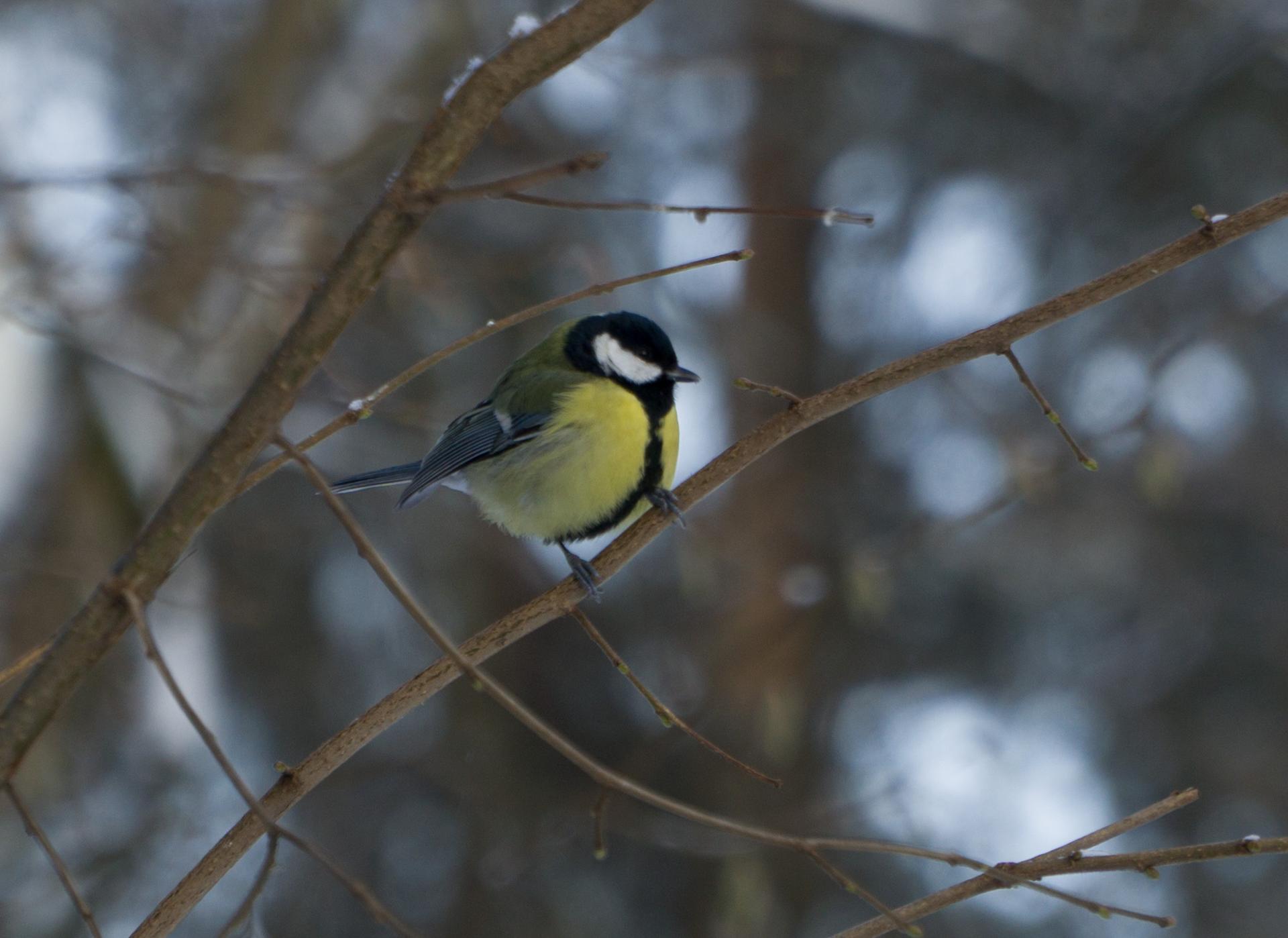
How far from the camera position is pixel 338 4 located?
594cm

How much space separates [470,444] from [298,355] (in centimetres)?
209

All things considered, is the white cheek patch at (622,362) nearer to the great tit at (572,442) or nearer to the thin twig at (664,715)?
the great tit at (572,442)

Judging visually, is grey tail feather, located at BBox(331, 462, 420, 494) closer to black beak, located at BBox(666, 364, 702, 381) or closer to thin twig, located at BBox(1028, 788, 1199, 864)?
black beak, located at BBox(666, 364, 702, 381)

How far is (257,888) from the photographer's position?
4.12 ft

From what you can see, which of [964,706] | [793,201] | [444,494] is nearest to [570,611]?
[964,706]

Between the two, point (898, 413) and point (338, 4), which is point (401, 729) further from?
point (338, 4)

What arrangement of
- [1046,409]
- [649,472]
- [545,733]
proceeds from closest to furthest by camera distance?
[545,733] < [1046,409] < [649,472]

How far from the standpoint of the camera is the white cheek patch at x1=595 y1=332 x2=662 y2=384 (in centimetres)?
326

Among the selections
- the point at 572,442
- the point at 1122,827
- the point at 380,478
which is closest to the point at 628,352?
the point at 572,442

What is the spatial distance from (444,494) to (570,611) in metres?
4.60

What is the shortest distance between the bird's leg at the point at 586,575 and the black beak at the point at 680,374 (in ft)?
2.02

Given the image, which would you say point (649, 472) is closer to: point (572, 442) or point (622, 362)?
point (572, 442)

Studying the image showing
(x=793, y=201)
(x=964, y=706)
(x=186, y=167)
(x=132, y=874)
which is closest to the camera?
(x=186, y=167)

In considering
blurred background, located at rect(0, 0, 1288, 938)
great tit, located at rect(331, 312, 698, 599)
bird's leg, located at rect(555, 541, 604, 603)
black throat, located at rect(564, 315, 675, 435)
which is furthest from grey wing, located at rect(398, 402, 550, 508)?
blurred background, located at rect(0, 0, 1288, 938)
